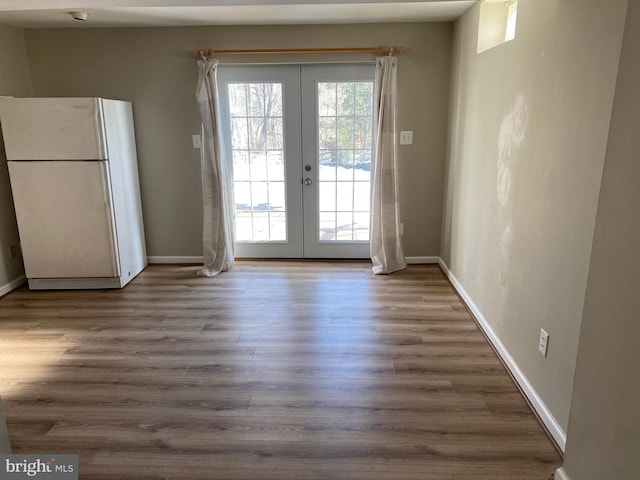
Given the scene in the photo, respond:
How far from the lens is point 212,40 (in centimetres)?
424

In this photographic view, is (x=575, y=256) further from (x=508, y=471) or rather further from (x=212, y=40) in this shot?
(x=212, y=40)

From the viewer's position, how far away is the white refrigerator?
364 centimetres

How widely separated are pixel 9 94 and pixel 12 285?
1.72 m

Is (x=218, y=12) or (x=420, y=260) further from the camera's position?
(x=420, y=260)

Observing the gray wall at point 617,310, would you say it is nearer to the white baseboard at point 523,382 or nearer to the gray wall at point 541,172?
the gray wall at point 541,172

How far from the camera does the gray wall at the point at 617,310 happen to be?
134 cm

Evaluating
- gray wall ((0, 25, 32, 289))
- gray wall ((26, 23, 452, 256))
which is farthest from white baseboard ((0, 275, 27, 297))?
gray wall ((26, 23, 452, 256))

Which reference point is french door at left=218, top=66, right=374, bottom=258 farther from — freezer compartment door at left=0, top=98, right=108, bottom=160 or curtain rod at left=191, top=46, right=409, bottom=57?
freezer compartment door at left=0, top=98, right=108, bottom=160

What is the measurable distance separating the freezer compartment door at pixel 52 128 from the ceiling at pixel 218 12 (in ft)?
2.27

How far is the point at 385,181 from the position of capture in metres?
4.31

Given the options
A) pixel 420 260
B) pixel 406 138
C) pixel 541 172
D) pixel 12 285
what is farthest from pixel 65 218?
pixel 541 172

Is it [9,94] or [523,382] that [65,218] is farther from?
[523,382]

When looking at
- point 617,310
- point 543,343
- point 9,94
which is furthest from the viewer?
point 9,94

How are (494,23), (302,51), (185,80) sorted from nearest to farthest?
(494,23) < (302,51) < (185,80)
